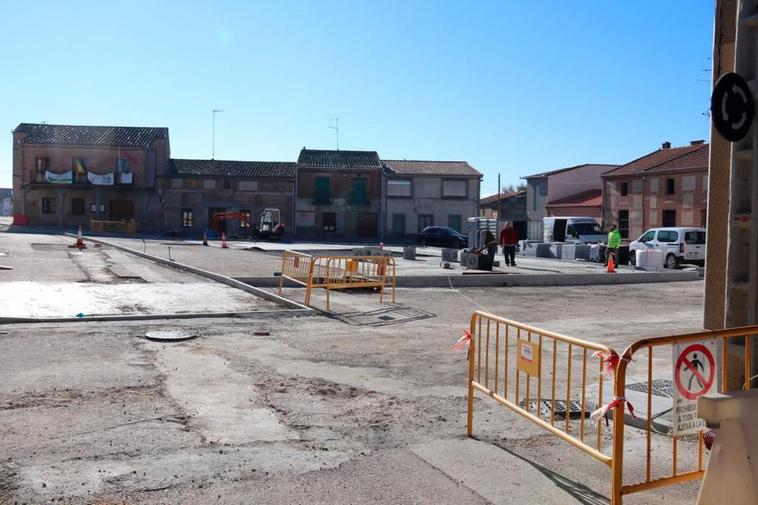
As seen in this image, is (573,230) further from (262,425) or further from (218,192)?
(262,425)

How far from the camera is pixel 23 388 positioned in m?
7.00

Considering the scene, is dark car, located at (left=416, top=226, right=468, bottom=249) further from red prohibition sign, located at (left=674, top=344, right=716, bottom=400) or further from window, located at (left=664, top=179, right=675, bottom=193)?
red prohibition sign, located at (left=674, top=344, right=716, bottom=400)

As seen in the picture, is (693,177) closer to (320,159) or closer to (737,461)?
→ (320,159)

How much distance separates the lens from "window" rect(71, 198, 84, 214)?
58469 mm

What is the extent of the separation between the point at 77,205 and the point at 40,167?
13.1 feet

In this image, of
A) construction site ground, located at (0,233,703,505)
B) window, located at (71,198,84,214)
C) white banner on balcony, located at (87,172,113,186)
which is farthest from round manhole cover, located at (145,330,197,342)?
window, located at (71,198,84,214)

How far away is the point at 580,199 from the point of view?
58125mm

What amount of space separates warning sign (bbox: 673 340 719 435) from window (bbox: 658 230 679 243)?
2456cm

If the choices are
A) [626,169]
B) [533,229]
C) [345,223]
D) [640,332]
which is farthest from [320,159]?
[640,332]

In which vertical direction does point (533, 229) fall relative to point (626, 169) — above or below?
below

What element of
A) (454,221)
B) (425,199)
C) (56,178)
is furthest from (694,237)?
(56,178)

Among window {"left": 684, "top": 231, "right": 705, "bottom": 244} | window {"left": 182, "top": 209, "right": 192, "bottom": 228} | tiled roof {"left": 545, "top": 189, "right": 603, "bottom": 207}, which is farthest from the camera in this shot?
window {"left": 182, "top": 209, "right": 192, "bottom": 228}

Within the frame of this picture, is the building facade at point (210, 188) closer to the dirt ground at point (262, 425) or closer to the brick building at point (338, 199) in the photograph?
the brick building at point (338, 199)

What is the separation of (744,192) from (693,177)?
4195 cm
